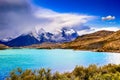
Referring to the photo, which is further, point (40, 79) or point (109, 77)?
point (40, 79)

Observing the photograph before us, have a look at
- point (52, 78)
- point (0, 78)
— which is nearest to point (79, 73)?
point (52, 78)

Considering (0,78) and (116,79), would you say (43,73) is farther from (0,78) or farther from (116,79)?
(0,78)

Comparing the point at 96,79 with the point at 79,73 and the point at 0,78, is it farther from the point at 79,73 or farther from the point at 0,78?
the point at 0,78

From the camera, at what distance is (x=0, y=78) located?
213ft

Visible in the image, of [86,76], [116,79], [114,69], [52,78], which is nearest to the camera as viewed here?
[116,79]

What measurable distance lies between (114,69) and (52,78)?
1860cm

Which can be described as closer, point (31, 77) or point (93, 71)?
point (31, 77)

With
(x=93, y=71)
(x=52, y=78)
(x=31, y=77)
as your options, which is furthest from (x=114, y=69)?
(x=31, y=77)

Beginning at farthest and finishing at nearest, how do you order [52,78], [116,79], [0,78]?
[0,78] → [52,78] → [116,79]

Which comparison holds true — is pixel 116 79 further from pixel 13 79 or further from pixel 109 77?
pixel 13 79

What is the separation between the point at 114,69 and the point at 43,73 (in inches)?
759

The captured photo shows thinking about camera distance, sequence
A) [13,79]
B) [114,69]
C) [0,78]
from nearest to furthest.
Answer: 1. [13,79]
2. [114,69]
3. [0,78]

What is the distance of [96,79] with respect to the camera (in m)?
38.8

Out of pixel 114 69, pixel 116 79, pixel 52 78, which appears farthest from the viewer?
pixel 114 69
